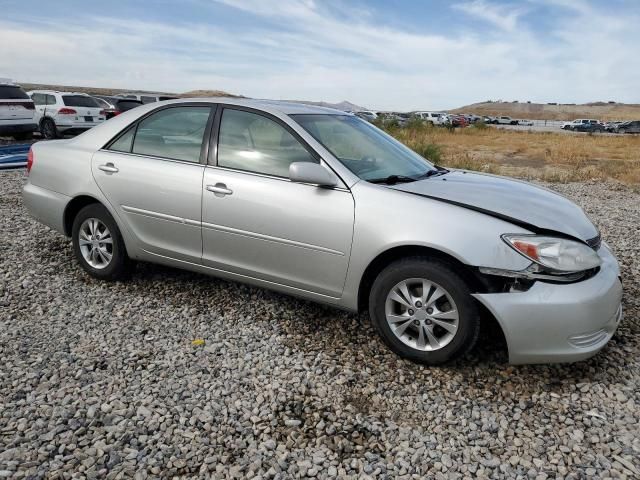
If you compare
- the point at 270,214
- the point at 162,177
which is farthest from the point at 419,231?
the point at 162,177

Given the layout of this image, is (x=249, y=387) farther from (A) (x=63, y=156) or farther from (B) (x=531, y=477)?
(A) (x=63, y=156)

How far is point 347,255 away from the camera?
3.21 m

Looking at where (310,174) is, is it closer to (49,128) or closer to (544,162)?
(544,162)

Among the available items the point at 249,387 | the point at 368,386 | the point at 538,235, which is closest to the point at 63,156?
the point at 249,387

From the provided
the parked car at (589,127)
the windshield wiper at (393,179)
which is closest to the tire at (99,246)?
the windshield wiper at (393,179)

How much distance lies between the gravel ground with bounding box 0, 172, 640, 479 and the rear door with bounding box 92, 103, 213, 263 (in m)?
0.57

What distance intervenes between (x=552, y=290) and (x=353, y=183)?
1.32 meters

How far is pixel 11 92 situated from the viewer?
14234 mm

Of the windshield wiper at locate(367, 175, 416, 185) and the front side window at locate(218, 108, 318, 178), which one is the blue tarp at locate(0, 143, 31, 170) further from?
the windshield wiper at locate(367, 175, 416, 185)

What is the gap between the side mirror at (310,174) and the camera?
10.5ft

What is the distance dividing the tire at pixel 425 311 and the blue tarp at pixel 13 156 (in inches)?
411

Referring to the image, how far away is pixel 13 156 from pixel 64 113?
4.41 m

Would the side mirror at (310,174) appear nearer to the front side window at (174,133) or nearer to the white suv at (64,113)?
the front side window at (174,133)

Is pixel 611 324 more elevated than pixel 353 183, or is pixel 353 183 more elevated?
pixel 353 183
